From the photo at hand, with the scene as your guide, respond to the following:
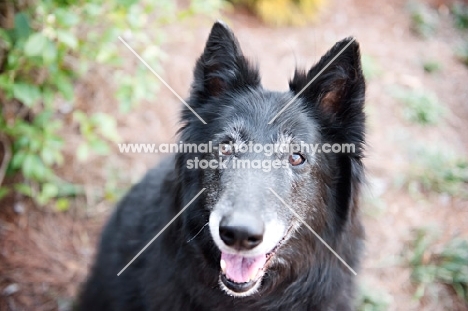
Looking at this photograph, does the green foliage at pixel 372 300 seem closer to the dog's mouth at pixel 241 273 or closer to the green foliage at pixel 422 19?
the dog's mouth at pixel 241 273

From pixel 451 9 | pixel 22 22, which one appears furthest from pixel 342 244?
pixel 451 9

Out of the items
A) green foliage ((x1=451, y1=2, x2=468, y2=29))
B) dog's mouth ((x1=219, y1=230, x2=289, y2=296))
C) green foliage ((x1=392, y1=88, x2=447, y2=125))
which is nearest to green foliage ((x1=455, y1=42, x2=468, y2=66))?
green foliage ((x1=451, y1=2, x2=468, y2=29))

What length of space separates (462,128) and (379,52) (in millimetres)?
2313

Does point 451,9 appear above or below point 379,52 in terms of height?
above

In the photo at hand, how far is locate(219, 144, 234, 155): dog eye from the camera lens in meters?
2.47

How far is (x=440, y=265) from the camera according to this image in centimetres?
414

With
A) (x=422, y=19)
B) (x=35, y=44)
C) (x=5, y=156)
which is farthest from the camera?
(x=422, y=19)

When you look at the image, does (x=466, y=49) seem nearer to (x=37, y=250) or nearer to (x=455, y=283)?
(x=455, y=283)

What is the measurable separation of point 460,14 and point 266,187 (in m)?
9.82

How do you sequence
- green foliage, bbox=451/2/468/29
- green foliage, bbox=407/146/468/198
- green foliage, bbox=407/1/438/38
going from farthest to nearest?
green foliage, bbox=451/2/468/29 < green foliage, bbox=407/1/438/38 < green foliage, bbox=407/146/468/198

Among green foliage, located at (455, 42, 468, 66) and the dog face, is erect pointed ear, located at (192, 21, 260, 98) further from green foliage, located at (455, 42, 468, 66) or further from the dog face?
green foliage, located at (455, 42, 468, 66)

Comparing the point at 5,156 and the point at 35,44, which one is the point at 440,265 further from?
the point at 5,156

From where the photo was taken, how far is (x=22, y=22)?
2.68 m

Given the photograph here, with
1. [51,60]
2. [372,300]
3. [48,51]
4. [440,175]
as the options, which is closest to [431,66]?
[440,175]
